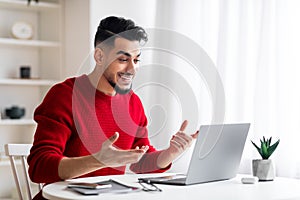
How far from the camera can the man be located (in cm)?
204

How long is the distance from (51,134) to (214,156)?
0.61 meters

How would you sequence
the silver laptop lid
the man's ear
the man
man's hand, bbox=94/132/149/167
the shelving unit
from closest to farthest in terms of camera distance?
man's hand, bbox=94/132/149/167
the silver laptop lid
the man
the man's ear
the shelving unit

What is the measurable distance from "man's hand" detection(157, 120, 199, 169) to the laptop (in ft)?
0.28

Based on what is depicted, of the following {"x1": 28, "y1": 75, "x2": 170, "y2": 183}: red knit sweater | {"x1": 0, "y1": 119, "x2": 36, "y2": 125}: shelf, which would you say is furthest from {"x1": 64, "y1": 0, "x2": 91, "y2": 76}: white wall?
{"x1": 28, "y1": 75, "x2": 170, "y2": 183}: red knit sweater

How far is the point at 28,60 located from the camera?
433 centimetres

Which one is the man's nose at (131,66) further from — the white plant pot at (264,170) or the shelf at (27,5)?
the shelf at (27,5)

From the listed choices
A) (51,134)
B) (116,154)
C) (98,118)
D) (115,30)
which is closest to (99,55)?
(115,30)

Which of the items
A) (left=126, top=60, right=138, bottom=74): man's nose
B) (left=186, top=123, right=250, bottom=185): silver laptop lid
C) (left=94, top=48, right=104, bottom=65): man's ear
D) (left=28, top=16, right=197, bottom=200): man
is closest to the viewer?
A: (left=186, top=123, right=250, bottom=185): silver laptop lid

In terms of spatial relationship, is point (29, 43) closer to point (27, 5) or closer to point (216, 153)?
point (27, 5)

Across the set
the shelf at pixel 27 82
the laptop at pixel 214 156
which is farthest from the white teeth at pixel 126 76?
the shelf at pixel 27 82

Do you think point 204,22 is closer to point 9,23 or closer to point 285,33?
point 285,33

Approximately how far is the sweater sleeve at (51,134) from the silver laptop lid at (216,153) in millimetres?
491

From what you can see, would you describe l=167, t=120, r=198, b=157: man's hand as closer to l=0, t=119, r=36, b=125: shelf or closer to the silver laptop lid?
the silver laptop lid

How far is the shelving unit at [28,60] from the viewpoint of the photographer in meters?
4.14
